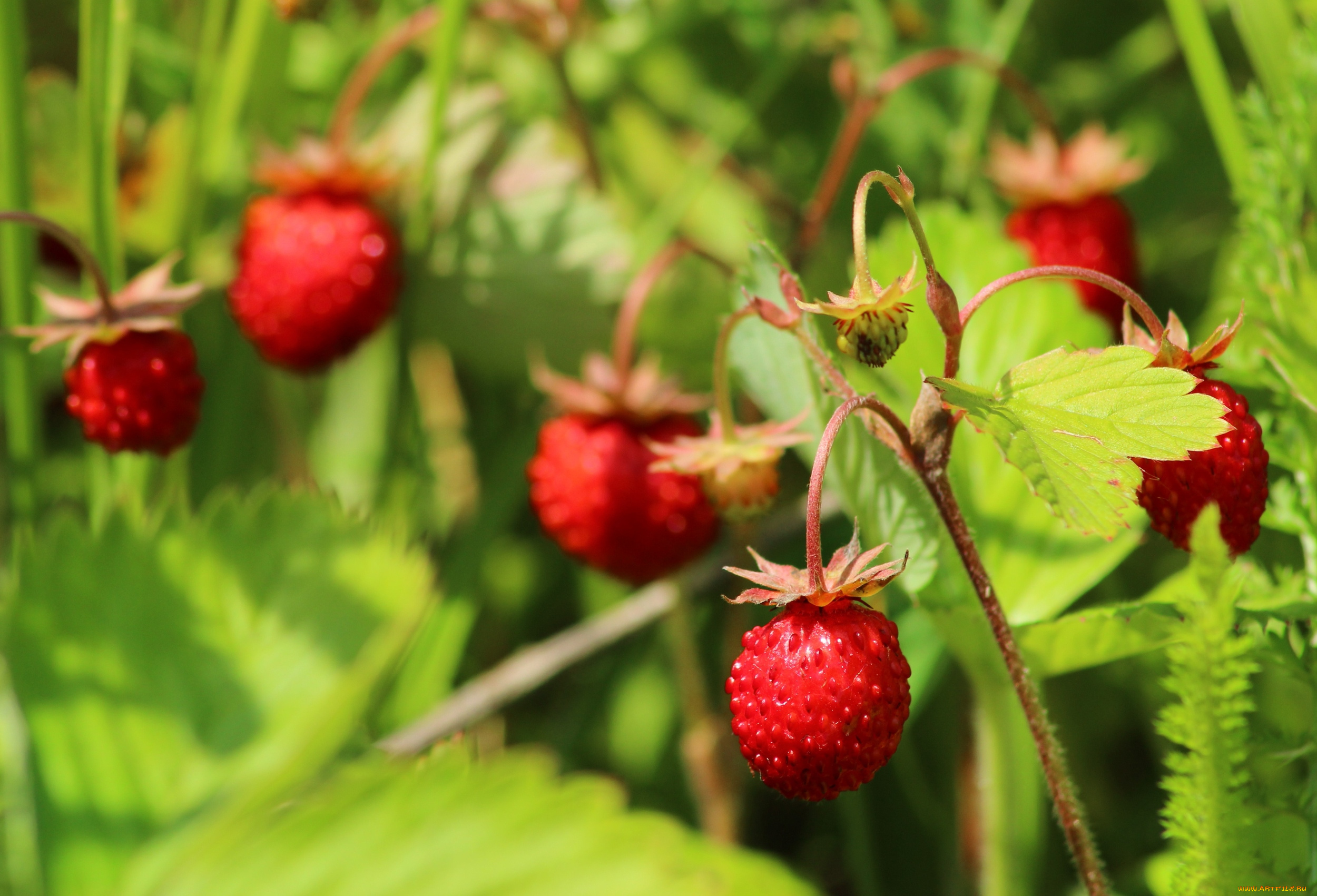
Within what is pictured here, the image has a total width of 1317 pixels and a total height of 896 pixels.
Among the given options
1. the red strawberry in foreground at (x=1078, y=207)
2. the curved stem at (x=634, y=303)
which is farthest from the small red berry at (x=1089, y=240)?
the curved stem at (x=634, y=303)

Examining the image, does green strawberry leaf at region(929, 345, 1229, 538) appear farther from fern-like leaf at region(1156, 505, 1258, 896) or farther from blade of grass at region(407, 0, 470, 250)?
blade of grass at region(407, 0, 470, 250)

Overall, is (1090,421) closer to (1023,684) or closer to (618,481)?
(1023,684)

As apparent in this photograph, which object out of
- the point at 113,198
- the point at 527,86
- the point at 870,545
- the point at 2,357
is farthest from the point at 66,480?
the point at 870,545

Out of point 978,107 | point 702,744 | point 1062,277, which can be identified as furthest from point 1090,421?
point 978,107

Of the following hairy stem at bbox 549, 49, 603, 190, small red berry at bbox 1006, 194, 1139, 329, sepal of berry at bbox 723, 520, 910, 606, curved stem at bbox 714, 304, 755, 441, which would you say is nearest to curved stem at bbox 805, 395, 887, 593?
sepal of berry at bbox 723, 520, 910, 606

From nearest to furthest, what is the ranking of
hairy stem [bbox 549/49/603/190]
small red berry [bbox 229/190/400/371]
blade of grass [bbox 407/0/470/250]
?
blade of grass [bbox 407/0/470/250], small red berry [bbox 229/190/400/371], hairy stem [bbox 549/49/603/190]
